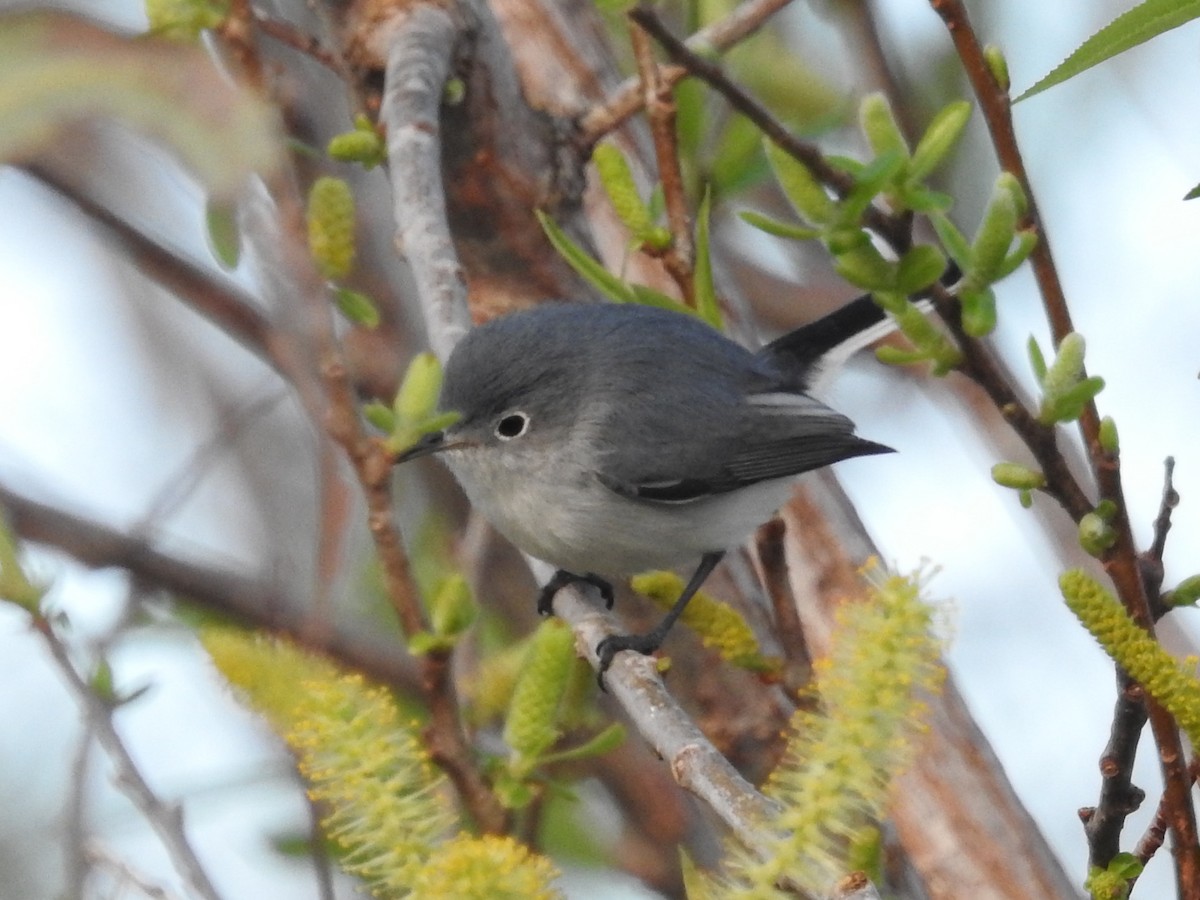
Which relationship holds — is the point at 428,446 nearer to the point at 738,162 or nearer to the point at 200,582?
the point at 200,582

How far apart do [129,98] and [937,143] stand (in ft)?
2.53

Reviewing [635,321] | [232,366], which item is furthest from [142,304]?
[635,321]

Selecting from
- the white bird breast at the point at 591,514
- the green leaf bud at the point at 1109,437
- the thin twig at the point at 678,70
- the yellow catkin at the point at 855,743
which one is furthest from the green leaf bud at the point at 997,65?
the white bird breast at the point at 591,514

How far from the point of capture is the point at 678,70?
6.30ft

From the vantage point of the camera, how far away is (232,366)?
3254mm

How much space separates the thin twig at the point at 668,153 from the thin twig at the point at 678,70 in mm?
22

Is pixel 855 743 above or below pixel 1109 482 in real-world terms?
below

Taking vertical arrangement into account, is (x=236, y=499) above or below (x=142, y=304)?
below

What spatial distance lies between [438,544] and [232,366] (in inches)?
37.8

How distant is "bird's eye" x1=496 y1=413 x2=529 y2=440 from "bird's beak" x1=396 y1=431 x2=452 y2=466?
0.34ft

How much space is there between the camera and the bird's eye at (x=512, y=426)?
243 cm

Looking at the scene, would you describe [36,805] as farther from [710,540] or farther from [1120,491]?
[1120,491]

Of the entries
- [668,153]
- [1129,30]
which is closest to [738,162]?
[668,153]

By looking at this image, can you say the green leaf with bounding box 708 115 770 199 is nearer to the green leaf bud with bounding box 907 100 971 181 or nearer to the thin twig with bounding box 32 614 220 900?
the green leaf bud with bounding box 907 100 971 181
